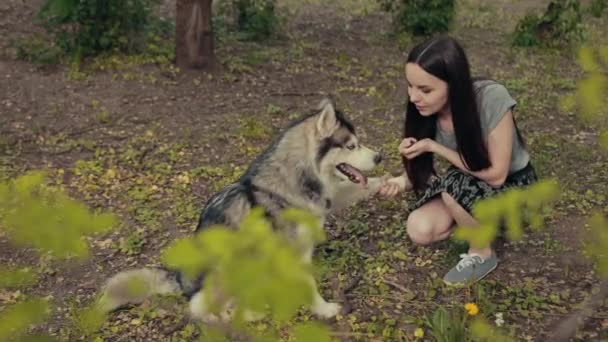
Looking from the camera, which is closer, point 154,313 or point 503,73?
point 154,313

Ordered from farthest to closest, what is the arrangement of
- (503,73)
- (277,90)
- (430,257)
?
1. (503,73)
2. (277,90)
3. (430,257)

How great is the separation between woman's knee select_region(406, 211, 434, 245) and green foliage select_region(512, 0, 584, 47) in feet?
20.6

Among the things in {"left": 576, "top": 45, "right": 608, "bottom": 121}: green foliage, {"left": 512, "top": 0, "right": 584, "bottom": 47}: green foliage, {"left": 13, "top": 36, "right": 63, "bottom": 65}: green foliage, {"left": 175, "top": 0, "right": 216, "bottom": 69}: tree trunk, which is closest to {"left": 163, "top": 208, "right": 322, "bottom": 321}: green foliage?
{"left": 576, "top": 45, "right": 608, "bottom": 121}: green foliage

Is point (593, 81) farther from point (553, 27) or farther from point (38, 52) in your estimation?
point (553, 27)

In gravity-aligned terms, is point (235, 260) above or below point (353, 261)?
above

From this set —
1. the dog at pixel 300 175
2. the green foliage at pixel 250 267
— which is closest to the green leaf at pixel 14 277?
the green foliage at pixel 250 267

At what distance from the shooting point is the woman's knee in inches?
144

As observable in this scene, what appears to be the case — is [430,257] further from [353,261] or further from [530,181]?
[530,181]

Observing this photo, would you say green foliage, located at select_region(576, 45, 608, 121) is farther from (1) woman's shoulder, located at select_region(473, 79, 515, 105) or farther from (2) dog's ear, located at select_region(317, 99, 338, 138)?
(2) dog's ear, located at select_region(317, 99, 338, 138)

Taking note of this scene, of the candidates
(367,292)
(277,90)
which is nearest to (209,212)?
(367,292)

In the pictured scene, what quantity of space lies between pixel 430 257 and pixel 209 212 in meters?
1.52

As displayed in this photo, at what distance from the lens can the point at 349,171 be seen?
357 centimetres

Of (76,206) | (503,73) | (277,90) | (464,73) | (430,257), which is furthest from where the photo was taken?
(503,73)

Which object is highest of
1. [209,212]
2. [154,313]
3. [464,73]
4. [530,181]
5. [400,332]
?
[464,73]
